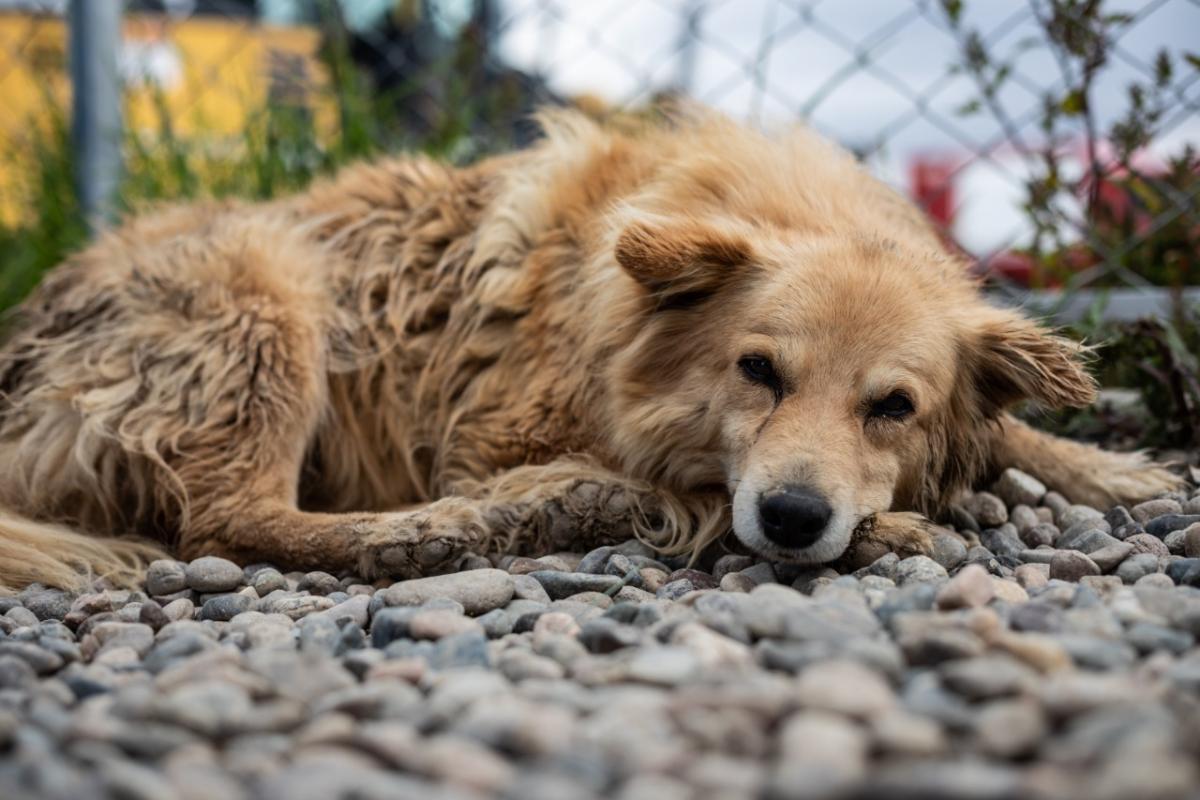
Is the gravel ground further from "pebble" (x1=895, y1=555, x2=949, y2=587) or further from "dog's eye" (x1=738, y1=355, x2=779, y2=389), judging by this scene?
"dog's eye" (x1=738, y1=355, x2=779, y2=389)

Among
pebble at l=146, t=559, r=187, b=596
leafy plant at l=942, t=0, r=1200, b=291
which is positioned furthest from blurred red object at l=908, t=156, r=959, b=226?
pebble at l=146, t=559, r=187, b=596

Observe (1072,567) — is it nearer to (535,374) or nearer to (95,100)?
(535,374)

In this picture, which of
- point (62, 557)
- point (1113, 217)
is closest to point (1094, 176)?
point (1113, 217)

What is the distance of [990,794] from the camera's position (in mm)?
1069

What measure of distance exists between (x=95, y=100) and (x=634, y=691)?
419cm

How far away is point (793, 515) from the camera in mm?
2340

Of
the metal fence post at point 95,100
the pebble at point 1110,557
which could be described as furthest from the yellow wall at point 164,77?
the pebble at point 1110,557

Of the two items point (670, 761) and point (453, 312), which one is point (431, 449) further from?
point (670, 761)

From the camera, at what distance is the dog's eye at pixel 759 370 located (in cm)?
265

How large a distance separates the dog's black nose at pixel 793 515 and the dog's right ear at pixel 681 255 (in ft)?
2.21

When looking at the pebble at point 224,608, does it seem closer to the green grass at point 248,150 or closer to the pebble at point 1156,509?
the pebble at point 1156,509

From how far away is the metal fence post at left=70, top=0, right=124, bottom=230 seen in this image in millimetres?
4652

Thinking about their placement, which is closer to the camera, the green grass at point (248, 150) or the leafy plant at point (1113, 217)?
the leafy plant at point (1113, 217)

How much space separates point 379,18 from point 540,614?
473 cm
